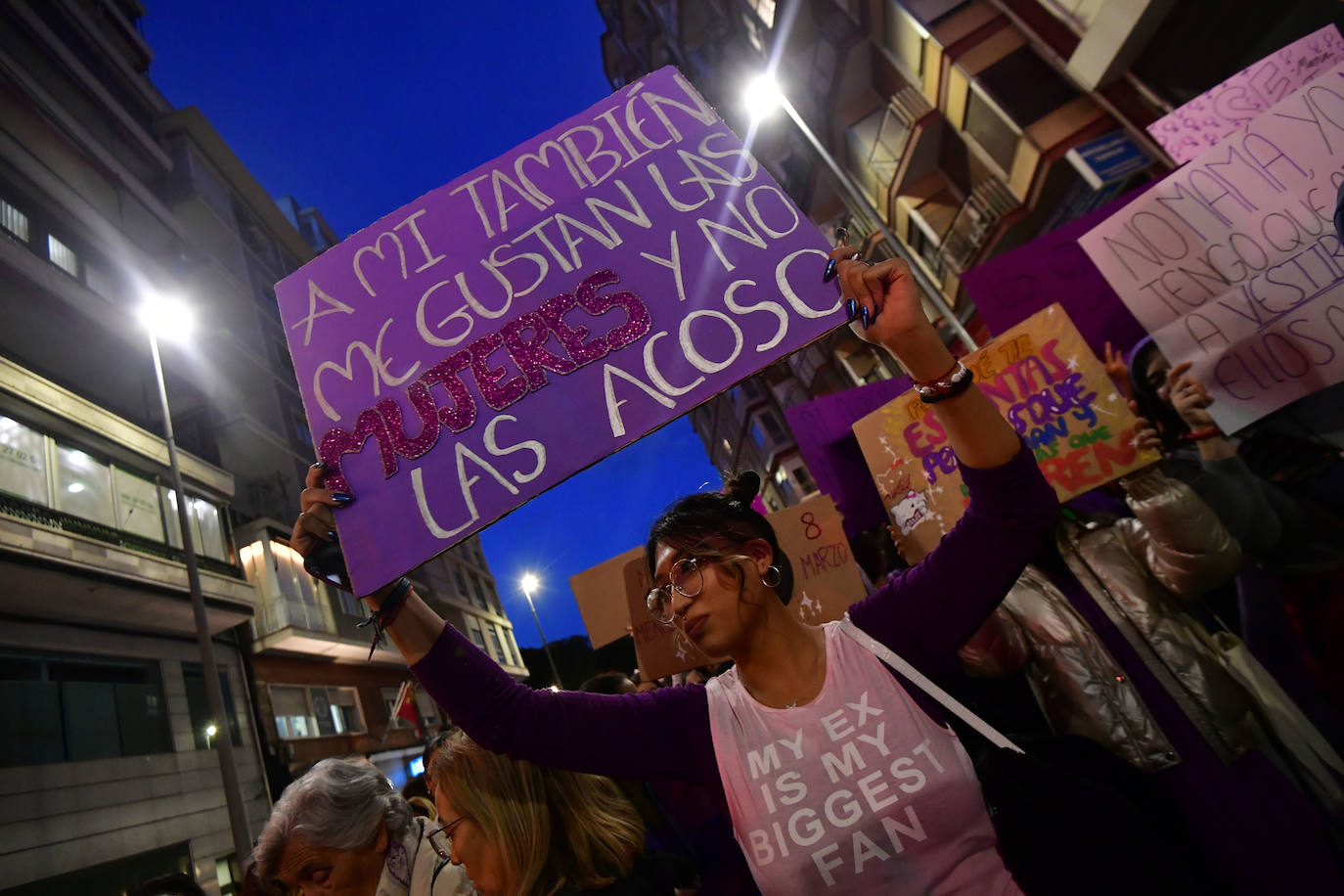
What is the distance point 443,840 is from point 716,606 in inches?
66.2

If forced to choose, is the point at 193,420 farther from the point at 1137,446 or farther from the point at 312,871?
the point at 1137,446

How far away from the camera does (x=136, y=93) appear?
22.5m

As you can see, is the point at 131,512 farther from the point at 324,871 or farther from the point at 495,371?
the point at 495,371

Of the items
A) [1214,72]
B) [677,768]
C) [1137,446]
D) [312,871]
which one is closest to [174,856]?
[312,871]

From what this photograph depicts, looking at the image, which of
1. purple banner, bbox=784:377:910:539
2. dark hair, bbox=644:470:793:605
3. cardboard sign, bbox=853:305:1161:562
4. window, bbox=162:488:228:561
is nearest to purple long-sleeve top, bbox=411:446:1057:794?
dark hair, bbox=644:470:793:605

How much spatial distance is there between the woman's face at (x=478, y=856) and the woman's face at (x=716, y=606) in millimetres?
969

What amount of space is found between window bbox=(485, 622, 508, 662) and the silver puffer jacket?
4026 cm

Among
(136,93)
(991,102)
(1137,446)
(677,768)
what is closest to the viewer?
(677,768)

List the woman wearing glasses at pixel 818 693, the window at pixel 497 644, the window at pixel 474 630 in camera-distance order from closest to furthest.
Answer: the woman wearing glasses at pixel 818 693 < the window at pixel 474 630 < the window at pixel 497 644

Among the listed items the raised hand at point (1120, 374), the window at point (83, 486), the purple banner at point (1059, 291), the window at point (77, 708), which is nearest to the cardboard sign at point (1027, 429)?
the raised hand at point (1120, 374)

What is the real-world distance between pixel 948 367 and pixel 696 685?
1.01 meters

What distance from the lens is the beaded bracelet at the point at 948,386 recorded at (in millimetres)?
1491

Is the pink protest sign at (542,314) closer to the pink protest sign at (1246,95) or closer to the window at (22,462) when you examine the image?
the pink protest sign at (1246,95)

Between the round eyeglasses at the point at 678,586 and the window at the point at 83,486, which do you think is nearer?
the round eyeglasses at the point at 678,586
